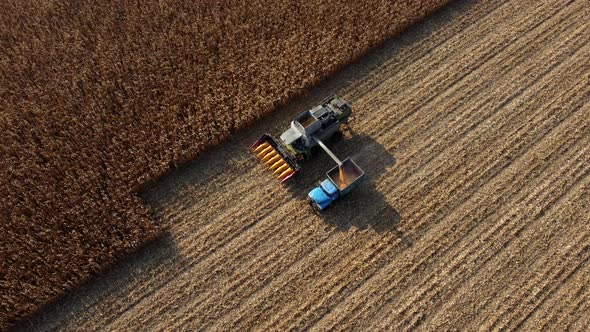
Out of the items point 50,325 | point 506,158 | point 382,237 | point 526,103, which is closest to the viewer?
point 50,325

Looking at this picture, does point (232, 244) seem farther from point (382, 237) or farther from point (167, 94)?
point (167, 94)

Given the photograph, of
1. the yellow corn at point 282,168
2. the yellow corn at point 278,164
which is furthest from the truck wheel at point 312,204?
Answer: the yellow corn at point 278,164

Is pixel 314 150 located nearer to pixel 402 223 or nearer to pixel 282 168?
pixel 282 168

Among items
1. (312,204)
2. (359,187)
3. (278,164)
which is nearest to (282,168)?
(278,164)

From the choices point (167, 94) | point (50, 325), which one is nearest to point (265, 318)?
point (50, 325)

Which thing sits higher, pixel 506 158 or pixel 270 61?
pixel 270 61

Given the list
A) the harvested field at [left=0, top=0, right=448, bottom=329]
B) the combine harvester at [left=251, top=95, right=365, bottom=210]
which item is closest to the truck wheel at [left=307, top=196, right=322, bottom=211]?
the combine harvester at [left=251, top=95, right=365, bottom=210]

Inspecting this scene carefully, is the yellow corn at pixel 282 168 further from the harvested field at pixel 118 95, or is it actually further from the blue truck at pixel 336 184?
the harvested field at pixel 118 95

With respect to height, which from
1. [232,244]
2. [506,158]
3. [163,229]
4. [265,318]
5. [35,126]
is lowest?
[506,158]

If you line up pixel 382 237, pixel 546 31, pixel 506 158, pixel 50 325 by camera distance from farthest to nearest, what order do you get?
pixel 546 31
pixel 506 158
pixel 382 237
pixel 50 325
